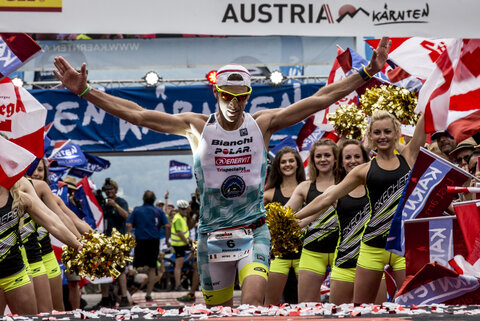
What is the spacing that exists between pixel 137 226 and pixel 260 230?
9.89 meters

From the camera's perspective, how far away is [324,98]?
20.6 ft

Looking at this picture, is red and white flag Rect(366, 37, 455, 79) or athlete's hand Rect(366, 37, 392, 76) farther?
red and white flag Rect(366, 37, 455, 79)

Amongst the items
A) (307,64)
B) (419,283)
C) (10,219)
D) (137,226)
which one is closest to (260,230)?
(419,283)

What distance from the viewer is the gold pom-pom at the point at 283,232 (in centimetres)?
718

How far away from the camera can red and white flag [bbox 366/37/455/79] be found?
324 inches

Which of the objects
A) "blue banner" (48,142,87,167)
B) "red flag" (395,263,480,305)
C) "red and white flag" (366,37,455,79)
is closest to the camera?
"red flag" (395,263,480,305)

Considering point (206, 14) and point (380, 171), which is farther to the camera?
point (380, 171)

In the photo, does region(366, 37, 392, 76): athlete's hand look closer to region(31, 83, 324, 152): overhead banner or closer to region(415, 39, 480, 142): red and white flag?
region(415, 39, 480, 142): red and white flag

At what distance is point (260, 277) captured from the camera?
6.00 metres

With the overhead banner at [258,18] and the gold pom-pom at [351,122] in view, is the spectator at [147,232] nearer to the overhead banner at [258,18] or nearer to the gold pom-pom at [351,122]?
the gold pom-pom at [351,122]

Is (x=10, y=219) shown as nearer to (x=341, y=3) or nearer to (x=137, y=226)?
(x=341, y=3)

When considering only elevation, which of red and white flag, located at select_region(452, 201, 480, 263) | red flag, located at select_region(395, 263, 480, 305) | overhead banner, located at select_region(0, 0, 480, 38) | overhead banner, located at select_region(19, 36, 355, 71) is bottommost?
red flag, located at select_region(395, 263, 480, 305)

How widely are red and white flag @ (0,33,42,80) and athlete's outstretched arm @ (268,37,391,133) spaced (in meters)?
2.28

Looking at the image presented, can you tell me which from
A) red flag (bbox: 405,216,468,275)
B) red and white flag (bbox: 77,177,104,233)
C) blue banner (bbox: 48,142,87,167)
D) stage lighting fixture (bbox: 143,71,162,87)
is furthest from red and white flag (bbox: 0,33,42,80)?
stage lighting fixture (bbox: 143,71,162,87)
